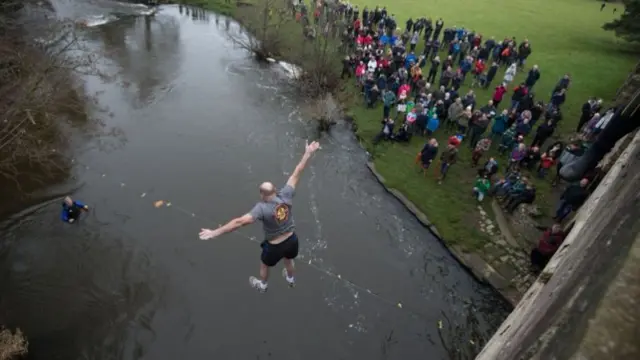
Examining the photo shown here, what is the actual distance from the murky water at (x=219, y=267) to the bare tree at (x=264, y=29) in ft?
31.8

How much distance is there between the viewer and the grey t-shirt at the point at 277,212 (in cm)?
645

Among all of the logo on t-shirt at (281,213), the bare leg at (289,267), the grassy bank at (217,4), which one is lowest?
the grassy bank at (217,4)

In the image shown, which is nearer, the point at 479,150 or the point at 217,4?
the point at 479,150

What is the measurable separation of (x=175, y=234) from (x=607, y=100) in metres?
22.2

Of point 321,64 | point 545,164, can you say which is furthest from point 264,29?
point 545,164

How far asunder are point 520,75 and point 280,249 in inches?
862

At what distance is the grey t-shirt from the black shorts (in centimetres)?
32

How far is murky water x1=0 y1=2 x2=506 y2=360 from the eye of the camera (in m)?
11.1

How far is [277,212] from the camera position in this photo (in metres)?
6.58

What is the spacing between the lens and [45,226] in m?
13.8

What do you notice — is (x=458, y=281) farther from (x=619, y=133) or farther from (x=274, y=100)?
(x=274, y=100)

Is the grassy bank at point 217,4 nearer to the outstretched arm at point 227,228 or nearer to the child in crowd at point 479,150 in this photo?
the child in crowd at point 479,150

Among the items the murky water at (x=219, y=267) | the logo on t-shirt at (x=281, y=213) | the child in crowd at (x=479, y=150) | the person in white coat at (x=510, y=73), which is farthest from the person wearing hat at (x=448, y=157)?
the logo on t-shirt at (x=281, y=213)

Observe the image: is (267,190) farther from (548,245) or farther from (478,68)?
(478,68)
